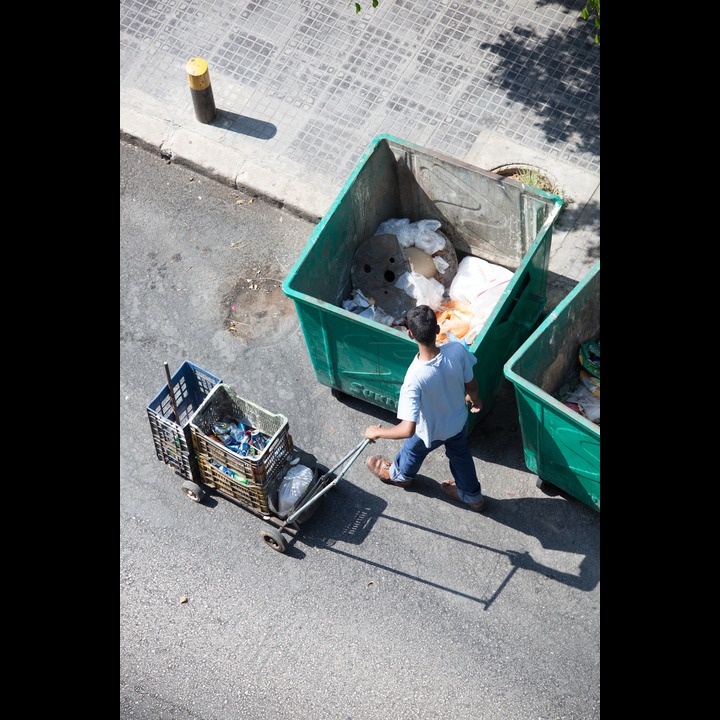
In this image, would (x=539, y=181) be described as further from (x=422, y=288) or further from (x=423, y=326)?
(x=423, y=326)

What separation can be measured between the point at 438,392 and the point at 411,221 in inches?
Answer: 95.6

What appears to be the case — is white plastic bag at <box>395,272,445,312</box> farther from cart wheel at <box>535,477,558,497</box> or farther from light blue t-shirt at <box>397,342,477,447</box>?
cart wheel at <box>535,477,558,497</box>

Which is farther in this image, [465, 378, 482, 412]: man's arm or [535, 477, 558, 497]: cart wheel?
[535, 477, 558, 497]: cart wheel

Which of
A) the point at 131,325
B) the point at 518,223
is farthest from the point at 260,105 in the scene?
the point at 518,223

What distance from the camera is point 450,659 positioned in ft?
23.5

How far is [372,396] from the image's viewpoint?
318 inches

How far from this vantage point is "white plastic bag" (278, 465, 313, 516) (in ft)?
24.7

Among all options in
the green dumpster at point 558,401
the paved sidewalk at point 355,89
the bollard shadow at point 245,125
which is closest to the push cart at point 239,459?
the green dumpster at point 558,401

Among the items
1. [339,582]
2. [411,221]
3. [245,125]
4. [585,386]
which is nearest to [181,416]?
[339,582]

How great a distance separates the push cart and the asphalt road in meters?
0.17

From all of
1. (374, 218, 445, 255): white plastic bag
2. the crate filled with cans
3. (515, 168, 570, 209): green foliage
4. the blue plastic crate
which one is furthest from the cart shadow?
(515, 168, 570, 209): green foliage

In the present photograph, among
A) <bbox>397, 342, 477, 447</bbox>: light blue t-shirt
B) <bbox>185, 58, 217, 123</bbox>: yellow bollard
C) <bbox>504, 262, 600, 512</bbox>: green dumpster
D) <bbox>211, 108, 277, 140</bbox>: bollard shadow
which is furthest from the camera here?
<bbox>211, 108, 277, 140</bbox>: bollard shadow

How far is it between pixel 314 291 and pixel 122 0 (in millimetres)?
5047

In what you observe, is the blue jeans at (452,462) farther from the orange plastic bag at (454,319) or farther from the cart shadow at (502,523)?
the orange plastic bag at (454,319)
